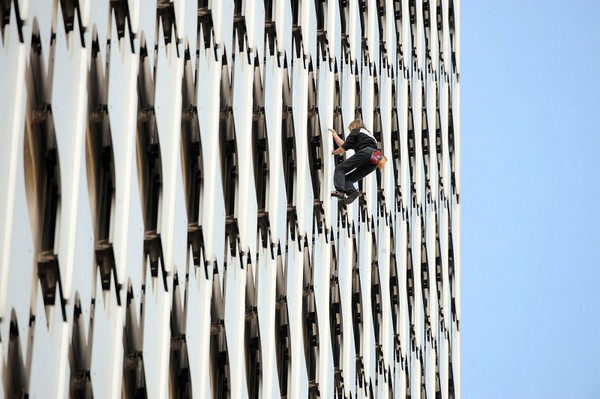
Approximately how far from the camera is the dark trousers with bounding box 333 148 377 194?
135 feet

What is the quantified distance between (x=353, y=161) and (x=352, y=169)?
0.49 meters

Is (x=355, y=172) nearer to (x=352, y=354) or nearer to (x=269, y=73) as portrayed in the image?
(x=269, y=73)

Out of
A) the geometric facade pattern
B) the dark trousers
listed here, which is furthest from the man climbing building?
the geometric facade pattern

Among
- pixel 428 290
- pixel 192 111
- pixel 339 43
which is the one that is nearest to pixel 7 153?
pixel 192 111

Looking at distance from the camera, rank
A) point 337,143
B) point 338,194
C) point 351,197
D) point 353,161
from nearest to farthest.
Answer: point 353,161 → point 351,197 → point 338,194 → point 337,143

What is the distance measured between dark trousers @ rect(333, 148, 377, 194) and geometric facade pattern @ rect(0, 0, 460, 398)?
1061mm

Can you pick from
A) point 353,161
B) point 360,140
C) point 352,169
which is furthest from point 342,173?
point 360,140

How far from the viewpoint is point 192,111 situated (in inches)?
1340

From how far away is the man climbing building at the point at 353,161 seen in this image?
41125mm

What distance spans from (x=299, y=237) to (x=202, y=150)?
8.20 meters

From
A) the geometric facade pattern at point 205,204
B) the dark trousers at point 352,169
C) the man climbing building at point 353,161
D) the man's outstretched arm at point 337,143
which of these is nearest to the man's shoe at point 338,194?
the man climbing building at point 353,161

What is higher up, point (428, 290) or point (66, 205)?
point (66, 205)

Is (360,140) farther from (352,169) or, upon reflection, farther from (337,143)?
(337,143)

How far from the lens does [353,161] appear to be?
137 ft
